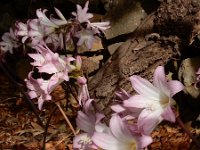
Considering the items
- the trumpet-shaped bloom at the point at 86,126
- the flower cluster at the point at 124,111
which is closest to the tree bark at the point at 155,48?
the flower cluster at the point at 124,111

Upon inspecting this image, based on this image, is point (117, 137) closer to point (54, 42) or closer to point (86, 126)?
point (86, 126)

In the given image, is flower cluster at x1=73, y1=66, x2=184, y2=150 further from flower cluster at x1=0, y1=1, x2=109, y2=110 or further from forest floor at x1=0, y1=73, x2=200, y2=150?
forest floor at x1=0, y1=73, x2=200, y2=150

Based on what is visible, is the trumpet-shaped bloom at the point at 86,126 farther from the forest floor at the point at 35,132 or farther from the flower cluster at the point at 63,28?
the forest floor at the point at 35,132

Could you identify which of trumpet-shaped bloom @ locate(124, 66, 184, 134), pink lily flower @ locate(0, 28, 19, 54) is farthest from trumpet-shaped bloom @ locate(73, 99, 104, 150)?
pink lily flower @ locate(0, 28, 19, 54)

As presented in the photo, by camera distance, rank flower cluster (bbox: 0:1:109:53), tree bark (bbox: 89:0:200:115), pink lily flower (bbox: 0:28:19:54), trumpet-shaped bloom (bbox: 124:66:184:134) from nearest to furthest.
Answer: trumpet-shaped bloom (bbox: 124:66:184:134)
flower cluster (bbox: 0:1:109:53)
tree bark (bbox: 89:0:200:115)
pink lily flower (bbox: 0:28:19:54)

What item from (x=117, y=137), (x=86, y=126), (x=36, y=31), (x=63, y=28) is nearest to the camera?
(x=117, y=137)

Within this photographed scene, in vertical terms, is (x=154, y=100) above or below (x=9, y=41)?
above

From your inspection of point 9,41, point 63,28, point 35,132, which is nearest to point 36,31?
point 63,28

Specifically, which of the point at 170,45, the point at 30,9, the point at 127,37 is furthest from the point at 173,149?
the point at 30,9

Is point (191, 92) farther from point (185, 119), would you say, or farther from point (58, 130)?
point (58, 130)
